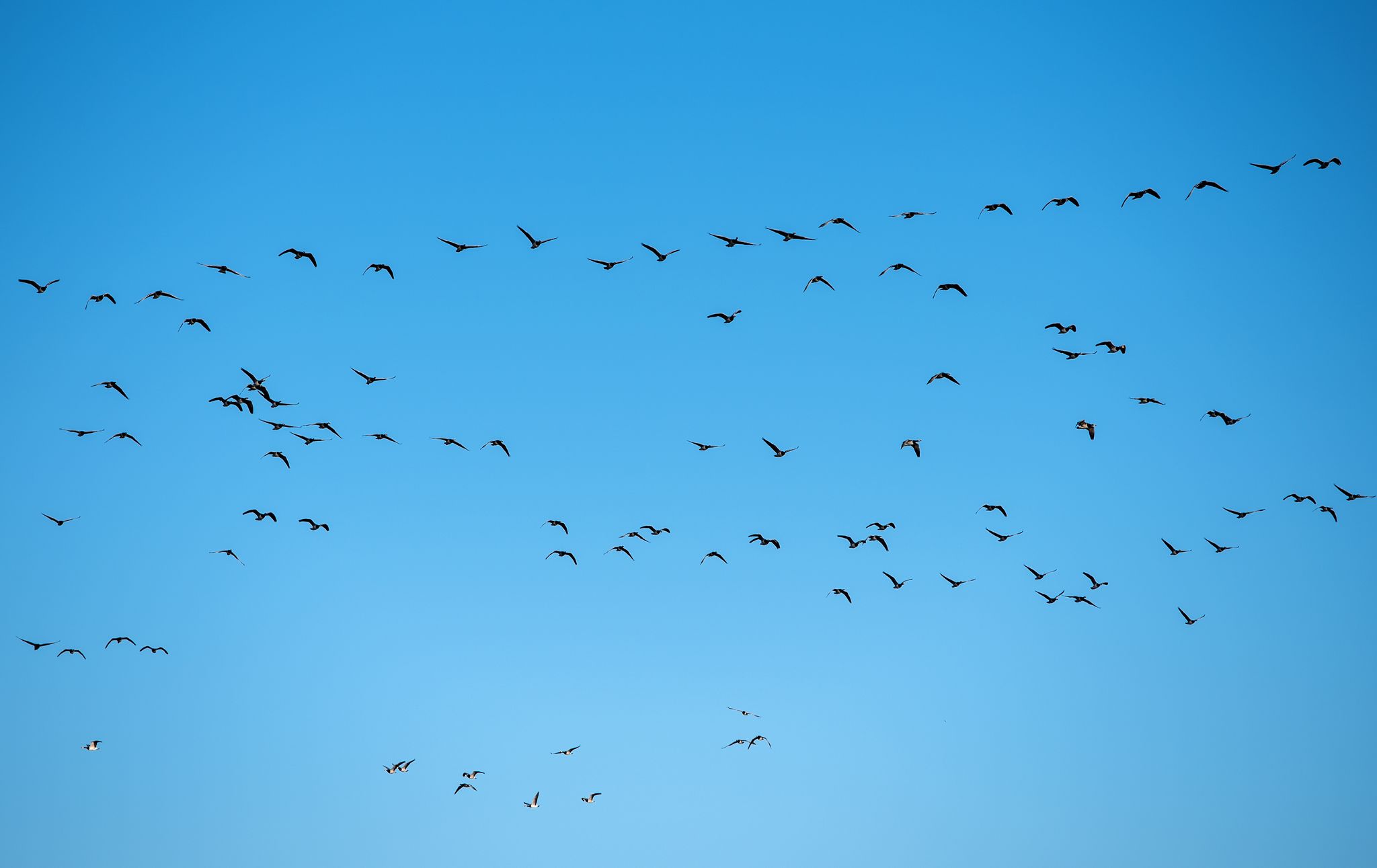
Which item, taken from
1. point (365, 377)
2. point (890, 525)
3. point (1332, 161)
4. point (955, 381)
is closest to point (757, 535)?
point (890, 525)

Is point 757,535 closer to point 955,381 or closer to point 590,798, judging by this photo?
point 955,381

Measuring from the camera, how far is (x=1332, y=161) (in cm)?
7281

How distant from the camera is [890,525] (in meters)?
81.1

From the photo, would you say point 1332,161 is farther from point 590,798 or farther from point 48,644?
point 48,644

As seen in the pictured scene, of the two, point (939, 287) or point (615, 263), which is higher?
point (939, 287)

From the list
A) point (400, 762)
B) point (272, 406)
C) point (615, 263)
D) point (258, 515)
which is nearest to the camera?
point (615, 263)

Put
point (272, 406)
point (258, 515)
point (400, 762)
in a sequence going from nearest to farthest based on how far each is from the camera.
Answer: point (272, 406) → point (258, 515) → point (400, 762)

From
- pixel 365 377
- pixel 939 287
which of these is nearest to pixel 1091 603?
pixel 939 287


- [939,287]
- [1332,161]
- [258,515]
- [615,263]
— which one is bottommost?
[258,515]

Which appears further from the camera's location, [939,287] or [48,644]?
[48,644]

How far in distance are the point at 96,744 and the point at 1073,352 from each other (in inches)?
2636

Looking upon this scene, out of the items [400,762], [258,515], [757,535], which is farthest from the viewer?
[400,762]

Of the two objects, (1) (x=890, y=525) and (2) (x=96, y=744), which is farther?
(2) (x=96, y=744)

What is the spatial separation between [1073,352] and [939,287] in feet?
25.9
